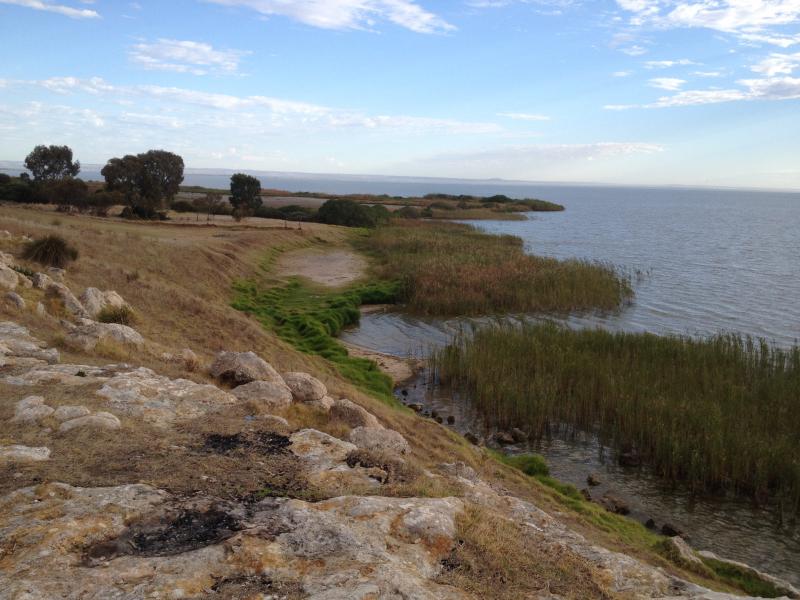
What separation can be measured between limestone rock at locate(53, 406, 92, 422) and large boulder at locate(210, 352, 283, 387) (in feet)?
10.0

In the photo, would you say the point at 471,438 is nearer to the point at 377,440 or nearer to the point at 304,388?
the point at 304,388

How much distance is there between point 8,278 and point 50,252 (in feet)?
14.7

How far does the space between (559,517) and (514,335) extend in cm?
1094

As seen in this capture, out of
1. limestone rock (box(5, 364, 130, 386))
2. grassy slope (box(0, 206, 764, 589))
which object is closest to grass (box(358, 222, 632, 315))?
grassy slope (box(0, 206, 764, 589))

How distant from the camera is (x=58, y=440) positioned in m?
6.84

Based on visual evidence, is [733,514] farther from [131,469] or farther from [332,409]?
[131,469]

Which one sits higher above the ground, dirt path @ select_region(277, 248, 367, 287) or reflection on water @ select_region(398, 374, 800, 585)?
dirt path @ select_region(277, 248, 367, 287)

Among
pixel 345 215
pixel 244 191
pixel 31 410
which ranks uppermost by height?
pixel 244 191

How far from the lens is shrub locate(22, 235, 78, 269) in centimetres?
1691

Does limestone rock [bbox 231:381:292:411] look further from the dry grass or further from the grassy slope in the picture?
the dry grass

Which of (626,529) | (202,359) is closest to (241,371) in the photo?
(202,359)

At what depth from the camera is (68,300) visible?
13.2 meters

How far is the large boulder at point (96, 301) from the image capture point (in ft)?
44.3

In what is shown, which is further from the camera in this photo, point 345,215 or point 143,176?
point 345,215
